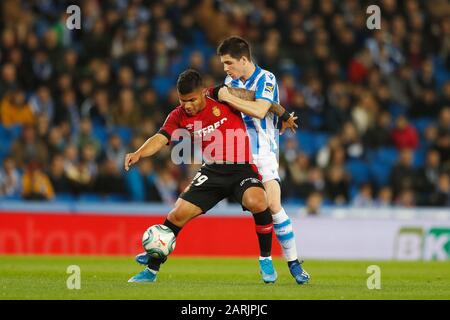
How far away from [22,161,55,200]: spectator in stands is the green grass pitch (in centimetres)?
229

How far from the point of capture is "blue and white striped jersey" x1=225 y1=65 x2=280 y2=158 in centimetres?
1066

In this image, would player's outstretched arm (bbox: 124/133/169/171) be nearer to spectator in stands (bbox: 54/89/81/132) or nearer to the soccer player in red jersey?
the soccer player in red jersey

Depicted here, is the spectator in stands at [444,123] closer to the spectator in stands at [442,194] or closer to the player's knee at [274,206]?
the spectator in stands at [442,194]

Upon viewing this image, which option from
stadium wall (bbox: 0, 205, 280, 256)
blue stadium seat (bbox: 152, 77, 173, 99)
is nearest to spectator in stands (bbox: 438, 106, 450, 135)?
stadium wall (bbox: 0, 205, 280, 256)

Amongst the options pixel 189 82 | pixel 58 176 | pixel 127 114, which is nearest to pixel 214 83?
pixel 127 114

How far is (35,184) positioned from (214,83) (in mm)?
4411

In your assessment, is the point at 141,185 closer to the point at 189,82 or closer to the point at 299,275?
the point at 299,275

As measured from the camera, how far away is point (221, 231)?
18375mm

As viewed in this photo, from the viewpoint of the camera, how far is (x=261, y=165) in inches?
428

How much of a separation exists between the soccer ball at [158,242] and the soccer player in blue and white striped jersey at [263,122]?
1.04 m

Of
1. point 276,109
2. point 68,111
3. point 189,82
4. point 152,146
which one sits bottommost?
point 68,111

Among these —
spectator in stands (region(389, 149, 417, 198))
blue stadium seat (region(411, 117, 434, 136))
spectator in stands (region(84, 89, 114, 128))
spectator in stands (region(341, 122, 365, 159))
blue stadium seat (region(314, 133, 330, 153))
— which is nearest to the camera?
spectator in stands (region(84, 89, 114, 128))
